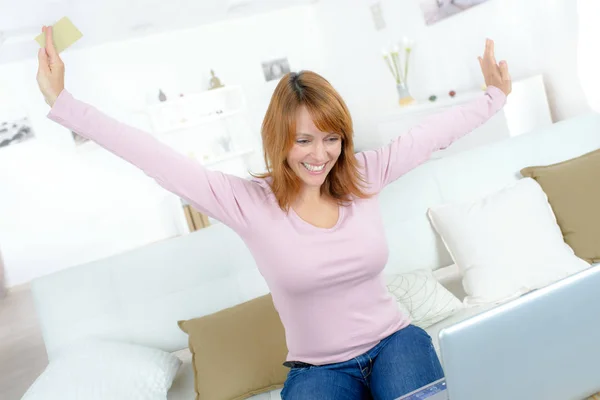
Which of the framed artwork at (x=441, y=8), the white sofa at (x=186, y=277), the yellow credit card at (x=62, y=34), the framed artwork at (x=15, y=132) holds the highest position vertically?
the framed artwork at (x=15, y=132)

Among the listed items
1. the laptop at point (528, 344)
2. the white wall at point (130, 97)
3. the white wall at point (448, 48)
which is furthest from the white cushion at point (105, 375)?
the white wall at point (130, 97)

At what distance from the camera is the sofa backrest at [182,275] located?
6.76 feet

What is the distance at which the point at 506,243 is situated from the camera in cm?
210

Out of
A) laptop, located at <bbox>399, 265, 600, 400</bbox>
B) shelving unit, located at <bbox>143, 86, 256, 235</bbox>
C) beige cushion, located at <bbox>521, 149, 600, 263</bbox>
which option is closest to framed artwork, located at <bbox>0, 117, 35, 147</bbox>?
shelving unit, located at <bbox>143, 86, 256, 235</bbox>

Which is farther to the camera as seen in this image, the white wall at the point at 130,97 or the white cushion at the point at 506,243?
the white wall at the point at 130,97

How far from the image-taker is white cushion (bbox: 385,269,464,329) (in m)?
2.03

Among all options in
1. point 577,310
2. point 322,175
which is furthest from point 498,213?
point 577,310

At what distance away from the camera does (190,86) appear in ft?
23.1

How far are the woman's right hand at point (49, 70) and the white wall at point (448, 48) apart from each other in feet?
8.80

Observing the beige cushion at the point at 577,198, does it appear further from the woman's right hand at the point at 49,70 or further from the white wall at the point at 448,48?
the woman's right hand at the point at 49,70

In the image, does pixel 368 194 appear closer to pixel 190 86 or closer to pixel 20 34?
pixel 20 34

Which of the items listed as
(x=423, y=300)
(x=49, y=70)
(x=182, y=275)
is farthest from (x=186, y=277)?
(x=49, y=70)

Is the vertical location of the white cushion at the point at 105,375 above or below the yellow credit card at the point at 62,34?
below

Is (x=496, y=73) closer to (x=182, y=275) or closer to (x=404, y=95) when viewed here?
(x=182, y=275)
